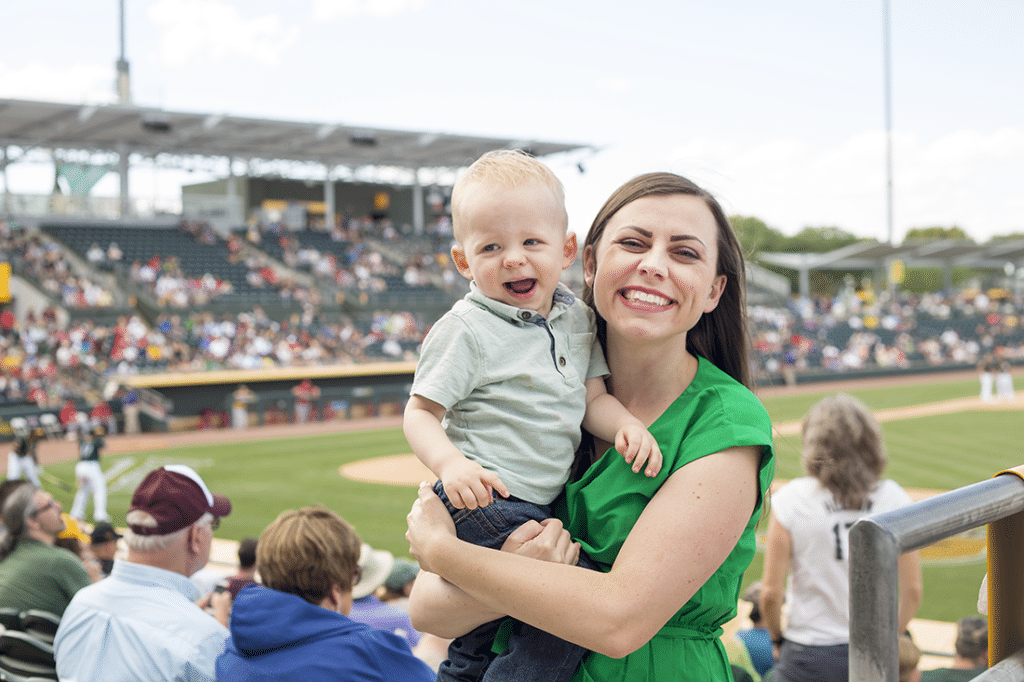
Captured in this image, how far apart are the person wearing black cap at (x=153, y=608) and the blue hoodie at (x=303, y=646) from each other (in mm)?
430

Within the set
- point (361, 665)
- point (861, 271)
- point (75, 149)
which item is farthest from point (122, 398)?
point (861, 271)

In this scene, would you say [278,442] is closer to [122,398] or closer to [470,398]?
[122,398]

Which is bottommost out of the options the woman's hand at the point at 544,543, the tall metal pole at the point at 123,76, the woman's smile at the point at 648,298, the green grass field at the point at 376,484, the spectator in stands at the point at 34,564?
the green grass field at the point at 376,484

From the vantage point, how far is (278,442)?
19.4 metres

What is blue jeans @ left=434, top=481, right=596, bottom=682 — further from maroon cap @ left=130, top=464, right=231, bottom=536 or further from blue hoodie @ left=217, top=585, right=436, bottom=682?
maroon cap @ left=130, top=464, right=231, bottom=536

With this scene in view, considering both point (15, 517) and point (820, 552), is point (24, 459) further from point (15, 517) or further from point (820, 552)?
point (820, 552)

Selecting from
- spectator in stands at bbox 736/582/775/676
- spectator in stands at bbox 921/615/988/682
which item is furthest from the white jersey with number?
spectator in stands at bbox 736/582/775/676

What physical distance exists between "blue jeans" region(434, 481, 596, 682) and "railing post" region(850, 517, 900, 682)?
0.92 m

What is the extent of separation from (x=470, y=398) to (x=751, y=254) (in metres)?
0.84

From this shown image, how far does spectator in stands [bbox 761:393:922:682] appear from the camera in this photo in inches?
144

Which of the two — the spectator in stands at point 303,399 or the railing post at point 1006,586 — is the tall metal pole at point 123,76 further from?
the railing post at point 1006,586

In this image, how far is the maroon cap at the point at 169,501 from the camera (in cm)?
342

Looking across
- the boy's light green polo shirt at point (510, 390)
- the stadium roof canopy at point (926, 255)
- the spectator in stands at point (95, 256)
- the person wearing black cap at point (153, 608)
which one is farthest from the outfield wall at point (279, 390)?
the stadium roof canopy at point (926, 255)

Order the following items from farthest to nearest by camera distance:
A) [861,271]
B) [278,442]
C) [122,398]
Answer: [861,271] → [122,398] → [278,442]
